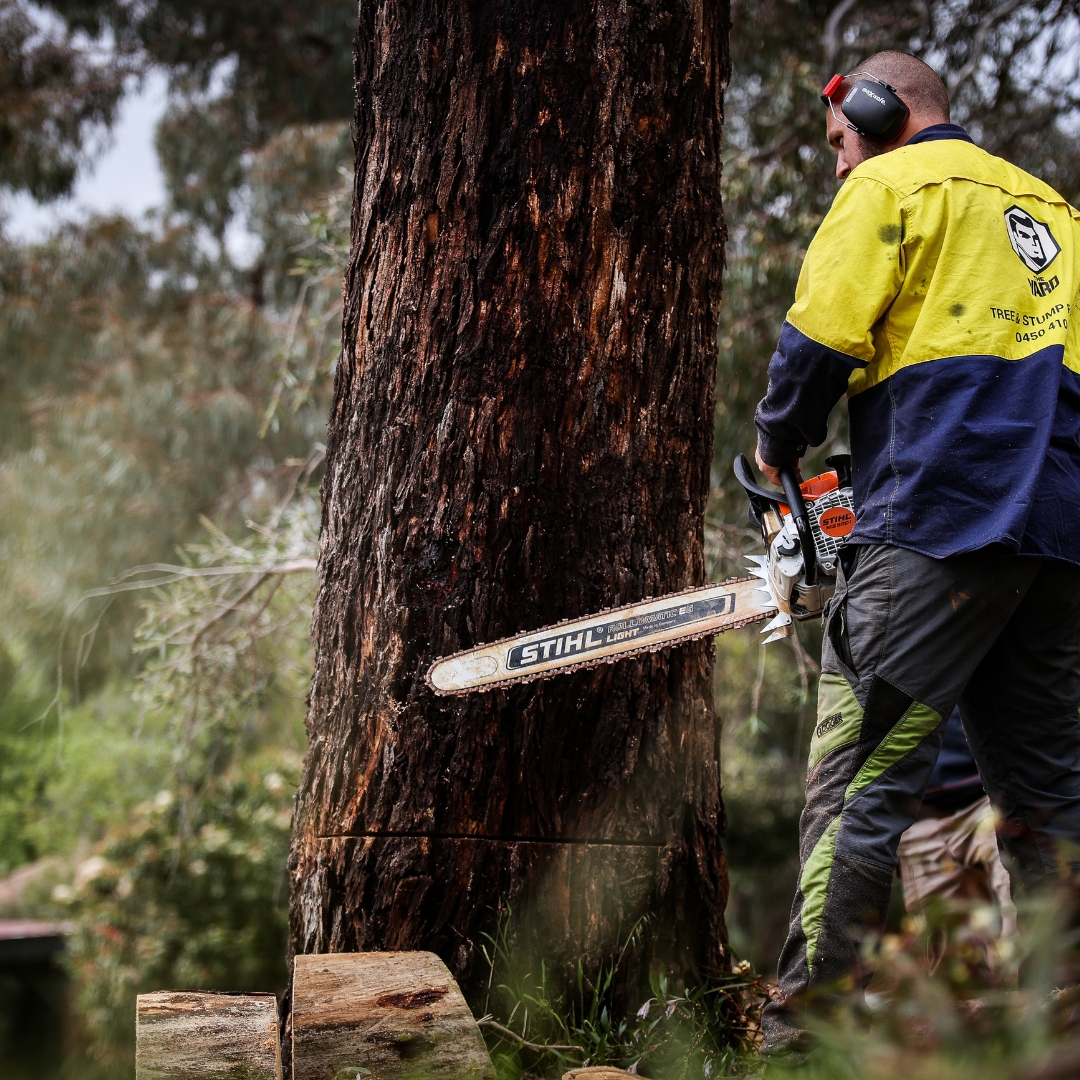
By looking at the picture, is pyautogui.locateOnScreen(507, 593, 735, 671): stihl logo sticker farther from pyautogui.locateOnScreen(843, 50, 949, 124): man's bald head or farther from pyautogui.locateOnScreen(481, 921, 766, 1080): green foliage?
pyautogui.locateOnScreen(843, 50, 949, 124): man's bald head

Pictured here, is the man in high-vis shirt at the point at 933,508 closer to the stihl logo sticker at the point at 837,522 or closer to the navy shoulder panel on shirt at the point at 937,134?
the navy shoulder panel on shirt at the point at 937,134

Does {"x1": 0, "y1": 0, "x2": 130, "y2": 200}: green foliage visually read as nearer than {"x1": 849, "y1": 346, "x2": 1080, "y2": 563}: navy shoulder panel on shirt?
No

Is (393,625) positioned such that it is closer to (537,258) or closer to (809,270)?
(537,258)

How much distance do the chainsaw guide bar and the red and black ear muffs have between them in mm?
960

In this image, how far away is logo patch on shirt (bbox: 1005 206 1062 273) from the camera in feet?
6.59

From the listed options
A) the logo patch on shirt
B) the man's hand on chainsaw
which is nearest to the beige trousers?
the man's hand on chainsaw

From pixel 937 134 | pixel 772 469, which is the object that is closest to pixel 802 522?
pixel 772 469

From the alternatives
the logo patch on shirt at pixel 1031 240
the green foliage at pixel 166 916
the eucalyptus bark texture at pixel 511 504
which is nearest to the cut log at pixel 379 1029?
the eucalyptus bark texture at pixel 511 504

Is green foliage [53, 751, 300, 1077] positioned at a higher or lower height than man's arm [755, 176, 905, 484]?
lower

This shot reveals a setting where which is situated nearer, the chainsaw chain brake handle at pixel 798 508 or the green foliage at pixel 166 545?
the chainsaw chain brake handle at pixel 798 508

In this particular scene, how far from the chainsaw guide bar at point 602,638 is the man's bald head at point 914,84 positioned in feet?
3.42

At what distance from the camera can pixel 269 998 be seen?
176cm

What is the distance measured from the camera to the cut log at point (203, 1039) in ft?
5.16

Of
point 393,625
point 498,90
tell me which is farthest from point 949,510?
point 498,90
